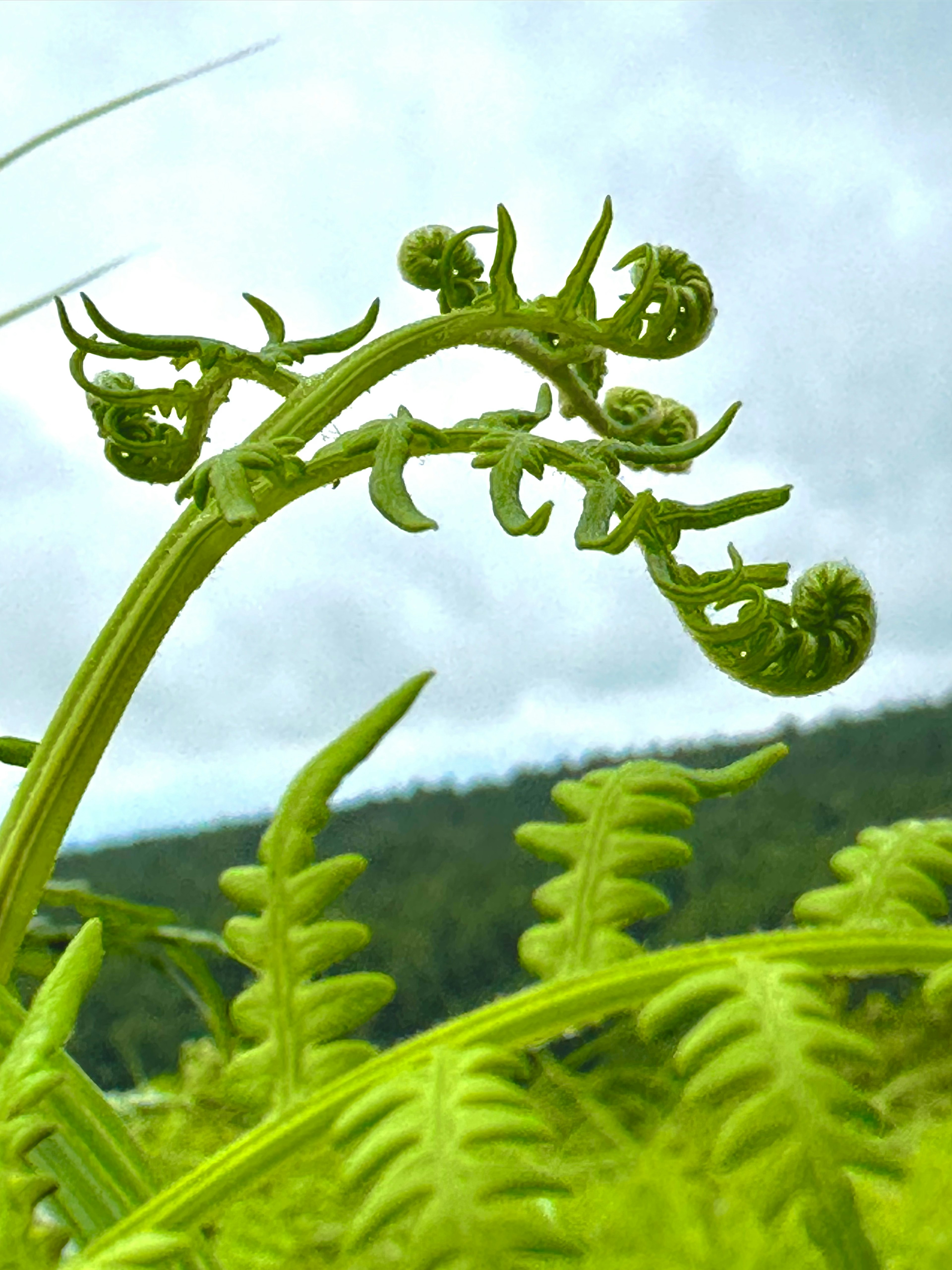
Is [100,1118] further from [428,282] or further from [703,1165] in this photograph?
[428,282]

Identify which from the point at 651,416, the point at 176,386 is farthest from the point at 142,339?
the point at 651,416

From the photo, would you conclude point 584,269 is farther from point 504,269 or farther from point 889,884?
point 889,884

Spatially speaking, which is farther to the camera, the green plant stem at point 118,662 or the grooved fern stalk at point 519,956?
the green plant stem at point 118,662

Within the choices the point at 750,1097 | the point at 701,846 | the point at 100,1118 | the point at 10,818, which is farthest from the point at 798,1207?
the point at 701,846

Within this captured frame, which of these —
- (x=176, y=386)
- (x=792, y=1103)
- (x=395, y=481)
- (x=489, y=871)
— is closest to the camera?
(x=792, y=1103)

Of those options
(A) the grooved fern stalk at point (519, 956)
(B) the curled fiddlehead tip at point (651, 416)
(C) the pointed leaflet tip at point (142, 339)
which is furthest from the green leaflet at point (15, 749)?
(B) the curled fiddlehead tip at point (651, 416)

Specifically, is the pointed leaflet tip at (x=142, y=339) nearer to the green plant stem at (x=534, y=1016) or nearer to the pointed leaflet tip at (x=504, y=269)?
the pointed leaflet tip at (x=504, y=269)
